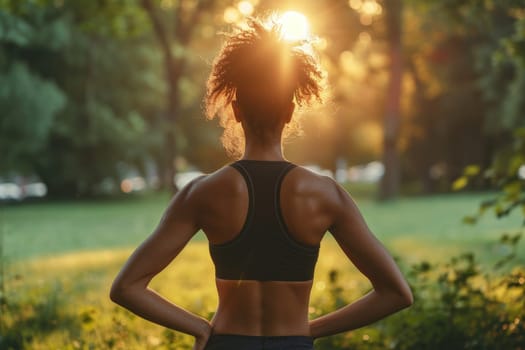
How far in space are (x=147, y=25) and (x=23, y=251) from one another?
9.96 meters

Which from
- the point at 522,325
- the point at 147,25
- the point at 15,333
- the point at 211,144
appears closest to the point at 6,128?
the point at 147,25

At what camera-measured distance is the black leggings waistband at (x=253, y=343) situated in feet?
8.46

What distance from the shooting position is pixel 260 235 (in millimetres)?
2562

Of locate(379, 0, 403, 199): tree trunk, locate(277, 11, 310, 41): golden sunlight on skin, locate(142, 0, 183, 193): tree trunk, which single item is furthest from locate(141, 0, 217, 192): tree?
locate(277, 11, 310, 41): golden sunlight on skin

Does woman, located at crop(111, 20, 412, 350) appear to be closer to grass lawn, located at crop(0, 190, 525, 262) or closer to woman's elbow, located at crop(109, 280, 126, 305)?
woman's elbow, located at crop(109, 280, 126, 305)

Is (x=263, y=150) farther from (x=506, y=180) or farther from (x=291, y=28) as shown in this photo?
(x=506, y=180)

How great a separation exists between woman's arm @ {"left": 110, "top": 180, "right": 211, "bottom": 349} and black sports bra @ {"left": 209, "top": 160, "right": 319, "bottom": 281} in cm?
14

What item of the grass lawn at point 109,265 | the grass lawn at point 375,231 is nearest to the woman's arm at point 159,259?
the grass lawn at point 109,265

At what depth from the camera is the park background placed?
5906mm

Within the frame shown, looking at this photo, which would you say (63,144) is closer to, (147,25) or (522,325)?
(147,25)

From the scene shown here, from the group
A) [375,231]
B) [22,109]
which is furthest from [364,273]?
[22,109]

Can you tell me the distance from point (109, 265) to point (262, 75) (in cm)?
1197

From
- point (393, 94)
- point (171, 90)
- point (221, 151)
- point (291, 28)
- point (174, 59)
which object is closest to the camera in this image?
point (291, 28)

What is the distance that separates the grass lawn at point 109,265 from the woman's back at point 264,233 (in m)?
2.51
